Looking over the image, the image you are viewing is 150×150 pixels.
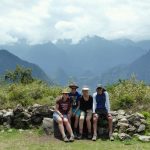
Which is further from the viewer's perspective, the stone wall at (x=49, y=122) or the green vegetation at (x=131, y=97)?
the green vegetation at (x=131, y=97)

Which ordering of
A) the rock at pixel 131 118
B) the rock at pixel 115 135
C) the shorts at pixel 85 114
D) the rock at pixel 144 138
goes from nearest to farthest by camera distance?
the rock at pixel 144 138, the rock at pixel 115 135, the shorts at pixel 85 114, the rock at pixel 131 118

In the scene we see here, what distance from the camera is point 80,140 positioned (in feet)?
56.1

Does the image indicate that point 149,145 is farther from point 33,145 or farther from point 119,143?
point 33,145

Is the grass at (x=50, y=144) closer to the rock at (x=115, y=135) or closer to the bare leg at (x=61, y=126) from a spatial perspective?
the bare leg at (x=61, y=126)

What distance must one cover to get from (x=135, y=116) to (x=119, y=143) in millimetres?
2042

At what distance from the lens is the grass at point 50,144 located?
15.7 meters

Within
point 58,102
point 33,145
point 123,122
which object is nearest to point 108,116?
point 123,122

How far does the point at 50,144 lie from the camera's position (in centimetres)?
1641

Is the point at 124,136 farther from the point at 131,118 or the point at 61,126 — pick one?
the point at 61,126

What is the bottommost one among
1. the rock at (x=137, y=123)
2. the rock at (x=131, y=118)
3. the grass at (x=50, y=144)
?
the grass at (x=50, y=144)

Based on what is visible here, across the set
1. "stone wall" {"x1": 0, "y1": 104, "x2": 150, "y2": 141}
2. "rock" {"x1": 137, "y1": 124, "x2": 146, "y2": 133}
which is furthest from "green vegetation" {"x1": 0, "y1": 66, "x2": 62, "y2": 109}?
"rock" {"x1": 137, "y1": 124, "x2": 146, "y2": 133}

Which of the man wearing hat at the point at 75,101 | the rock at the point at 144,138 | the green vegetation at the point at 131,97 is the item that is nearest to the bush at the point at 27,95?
the green vegetation at the point at 131,97

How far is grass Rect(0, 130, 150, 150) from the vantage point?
617 inches

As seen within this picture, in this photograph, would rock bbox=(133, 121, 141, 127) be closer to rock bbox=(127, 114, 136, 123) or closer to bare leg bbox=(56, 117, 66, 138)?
rock bbox=(127, 114, 136, 123)
